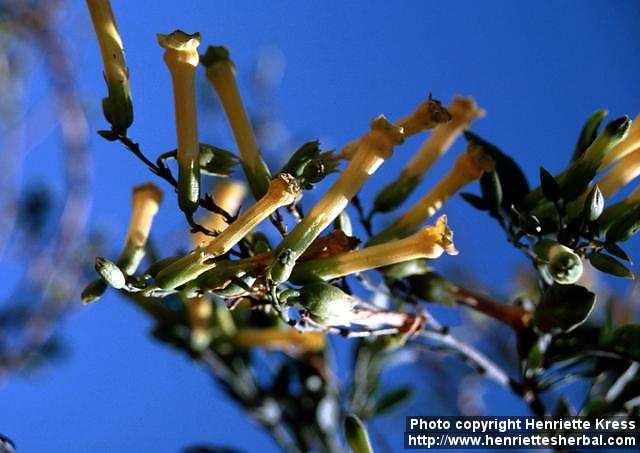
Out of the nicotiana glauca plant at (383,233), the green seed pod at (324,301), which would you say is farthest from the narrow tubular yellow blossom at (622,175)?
the green seed pod at (324,301)

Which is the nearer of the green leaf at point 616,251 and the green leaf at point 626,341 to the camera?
the green leaf at point 616,251

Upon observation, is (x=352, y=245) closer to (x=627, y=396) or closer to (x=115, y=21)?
(x=115, y=21)

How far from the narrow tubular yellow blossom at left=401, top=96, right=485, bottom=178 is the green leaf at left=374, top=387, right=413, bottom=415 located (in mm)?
379

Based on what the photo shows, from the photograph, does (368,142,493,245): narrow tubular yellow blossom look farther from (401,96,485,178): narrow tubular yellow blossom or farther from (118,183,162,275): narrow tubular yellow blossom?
(118,183,162,275): narrow tubular yellow blossom

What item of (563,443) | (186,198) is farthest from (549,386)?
(186,198)

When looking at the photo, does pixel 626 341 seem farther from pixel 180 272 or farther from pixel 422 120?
pixel 180 272

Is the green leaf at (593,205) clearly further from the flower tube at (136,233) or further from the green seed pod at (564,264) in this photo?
the flower tube at (136,233)

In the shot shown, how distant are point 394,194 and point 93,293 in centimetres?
28

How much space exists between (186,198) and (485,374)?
0.34 m

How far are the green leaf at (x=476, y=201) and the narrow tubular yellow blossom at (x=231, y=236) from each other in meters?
0.18

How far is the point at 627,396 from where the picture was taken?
785 mm

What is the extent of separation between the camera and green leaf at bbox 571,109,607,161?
2.29 feet

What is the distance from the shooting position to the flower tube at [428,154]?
2.42 feet

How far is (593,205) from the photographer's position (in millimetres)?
576
